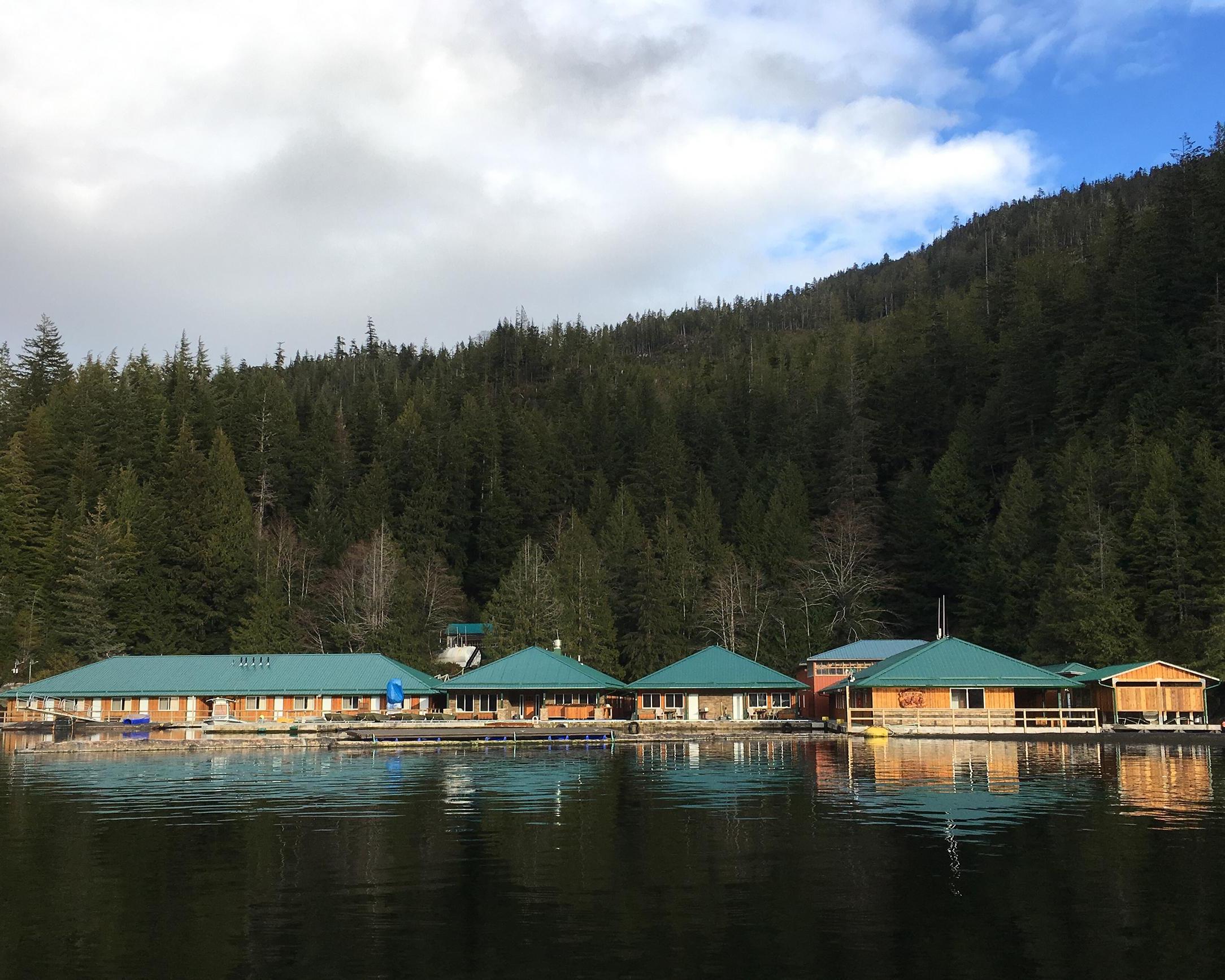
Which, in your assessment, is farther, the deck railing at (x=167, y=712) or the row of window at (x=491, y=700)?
the row of window at (x=491, y=700)

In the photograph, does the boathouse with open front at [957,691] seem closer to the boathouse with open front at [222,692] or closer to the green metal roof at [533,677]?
the green metal roof at [533,677]

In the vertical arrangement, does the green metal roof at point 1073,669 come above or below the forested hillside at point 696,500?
below

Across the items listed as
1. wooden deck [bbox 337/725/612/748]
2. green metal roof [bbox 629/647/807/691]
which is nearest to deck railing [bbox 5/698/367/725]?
wooden deck [bbox 337/725/612/748]

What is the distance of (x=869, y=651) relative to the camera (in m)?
75.1

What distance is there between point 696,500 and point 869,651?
28808 mm

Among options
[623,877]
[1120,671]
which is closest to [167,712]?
[1120,671]

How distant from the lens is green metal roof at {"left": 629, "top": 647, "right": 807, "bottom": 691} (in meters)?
71.5

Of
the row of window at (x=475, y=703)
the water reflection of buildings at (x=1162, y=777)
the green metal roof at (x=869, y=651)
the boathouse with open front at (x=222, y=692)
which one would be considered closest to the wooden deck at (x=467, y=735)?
the row of window at (x=475, y=703)

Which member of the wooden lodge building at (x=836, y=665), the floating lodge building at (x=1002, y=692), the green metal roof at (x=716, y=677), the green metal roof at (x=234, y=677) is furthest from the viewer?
the wooden lodge building at (x=836, y=665)

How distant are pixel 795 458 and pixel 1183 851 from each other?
86.0 m

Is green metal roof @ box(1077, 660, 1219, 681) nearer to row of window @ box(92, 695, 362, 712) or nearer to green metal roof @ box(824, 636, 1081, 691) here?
green metal roof @ box(824, 636, 1081, 691)

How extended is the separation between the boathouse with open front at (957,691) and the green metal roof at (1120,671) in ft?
3.16

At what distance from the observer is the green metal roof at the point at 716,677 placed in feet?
235

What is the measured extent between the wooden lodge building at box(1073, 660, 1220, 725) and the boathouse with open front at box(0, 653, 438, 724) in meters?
42.1
